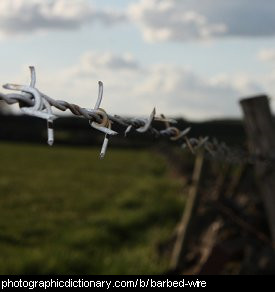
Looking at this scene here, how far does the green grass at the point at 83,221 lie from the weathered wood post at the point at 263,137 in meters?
1.93

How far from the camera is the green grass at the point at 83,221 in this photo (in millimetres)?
5523

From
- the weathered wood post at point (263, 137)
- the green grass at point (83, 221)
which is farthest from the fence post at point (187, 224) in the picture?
the weathered wood post at point (263, 137)

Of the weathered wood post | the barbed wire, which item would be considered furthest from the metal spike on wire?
the weathered wood post

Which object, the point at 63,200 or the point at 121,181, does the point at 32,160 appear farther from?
the point at 63,200

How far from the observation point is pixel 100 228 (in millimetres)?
7363

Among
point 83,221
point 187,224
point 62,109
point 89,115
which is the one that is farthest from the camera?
point 83,221

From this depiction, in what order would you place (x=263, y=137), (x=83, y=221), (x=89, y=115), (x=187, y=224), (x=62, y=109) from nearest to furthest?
(x=62, y=109), (x=89, y=115), (x=263, y=137), (x=187, y=224), (x=83, y=221)

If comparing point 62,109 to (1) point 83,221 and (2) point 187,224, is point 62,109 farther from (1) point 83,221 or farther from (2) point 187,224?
(1) point 83,221

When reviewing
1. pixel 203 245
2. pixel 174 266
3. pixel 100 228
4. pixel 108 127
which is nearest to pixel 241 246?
pixel 203 245

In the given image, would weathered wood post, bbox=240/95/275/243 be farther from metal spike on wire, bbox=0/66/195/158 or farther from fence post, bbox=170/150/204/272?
fence post, bbox=170/150/204/272

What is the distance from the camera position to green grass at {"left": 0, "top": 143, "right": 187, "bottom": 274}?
5.52m

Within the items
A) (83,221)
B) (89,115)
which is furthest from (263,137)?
(83,221)

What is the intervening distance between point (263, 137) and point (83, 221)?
4.56m

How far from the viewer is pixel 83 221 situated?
26.0 feet
